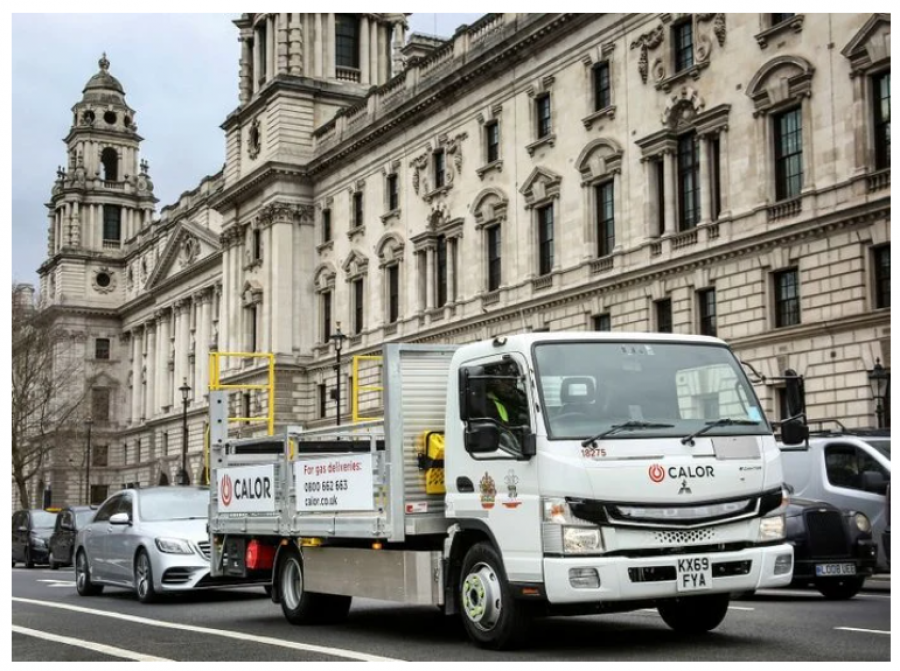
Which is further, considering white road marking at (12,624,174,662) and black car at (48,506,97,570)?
black car at (48,506,97,570)

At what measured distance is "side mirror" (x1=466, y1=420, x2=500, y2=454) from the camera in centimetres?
1166

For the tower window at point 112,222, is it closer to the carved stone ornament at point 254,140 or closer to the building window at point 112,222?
the building window at point 112,222

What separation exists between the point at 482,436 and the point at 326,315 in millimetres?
53732

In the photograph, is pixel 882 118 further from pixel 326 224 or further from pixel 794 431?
pixel 326 224

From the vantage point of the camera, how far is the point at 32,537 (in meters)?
34.8

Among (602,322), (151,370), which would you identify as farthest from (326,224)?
(151,370)

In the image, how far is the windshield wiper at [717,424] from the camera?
1142 cm

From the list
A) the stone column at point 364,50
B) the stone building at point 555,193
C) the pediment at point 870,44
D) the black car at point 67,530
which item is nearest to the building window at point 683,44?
the stone building at point 555,193

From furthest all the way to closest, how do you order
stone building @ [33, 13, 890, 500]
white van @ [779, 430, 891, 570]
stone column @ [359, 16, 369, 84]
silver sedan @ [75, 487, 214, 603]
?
1. stone column @ [359, 16, 369, 84]
2. stone building @ [33, 13, 890, 500]
3. white van @ [779, 430, 891, 570]
4. silver sedan @ [75, 487, 214, 603]

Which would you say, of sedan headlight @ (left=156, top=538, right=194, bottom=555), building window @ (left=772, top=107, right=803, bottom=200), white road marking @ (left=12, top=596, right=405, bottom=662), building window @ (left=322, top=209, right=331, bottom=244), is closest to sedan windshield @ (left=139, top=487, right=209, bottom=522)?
sedan headlight @ (left=156, top=538, right=194, bottom=555)

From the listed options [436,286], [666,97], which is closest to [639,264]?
[666,97]

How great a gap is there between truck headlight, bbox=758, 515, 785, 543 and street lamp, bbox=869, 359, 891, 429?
808 inches

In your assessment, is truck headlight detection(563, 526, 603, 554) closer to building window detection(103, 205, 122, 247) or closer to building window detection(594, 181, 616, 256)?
building window detection(594, 181, 616, 256)

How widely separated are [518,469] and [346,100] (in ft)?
190
